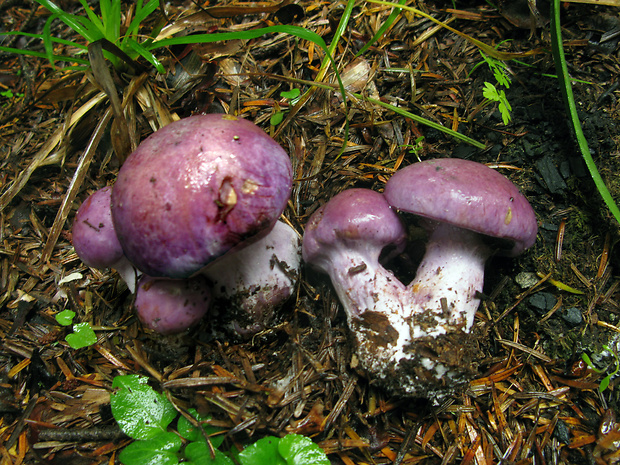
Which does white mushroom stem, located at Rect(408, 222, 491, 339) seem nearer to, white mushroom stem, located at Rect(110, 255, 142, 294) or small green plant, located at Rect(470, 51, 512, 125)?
small green plant, located at Rect(470, 51, 512, 125)

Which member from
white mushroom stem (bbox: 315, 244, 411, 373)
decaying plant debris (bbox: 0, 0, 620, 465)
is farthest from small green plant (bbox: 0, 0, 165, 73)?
white mushroom stem (bbox: 315, 244, 411, 373)

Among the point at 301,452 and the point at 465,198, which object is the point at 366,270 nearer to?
the point at 465,198

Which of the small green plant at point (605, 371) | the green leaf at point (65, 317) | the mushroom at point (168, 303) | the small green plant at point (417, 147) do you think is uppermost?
the small green plant at point (417, 147)

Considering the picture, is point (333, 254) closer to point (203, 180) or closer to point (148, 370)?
point (203, 180)

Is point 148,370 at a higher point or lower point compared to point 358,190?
lower

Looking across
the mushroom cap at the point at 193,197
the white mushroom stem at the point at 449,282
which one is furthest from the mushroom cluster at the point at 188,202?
the white mushroom stem at the point at 449,282

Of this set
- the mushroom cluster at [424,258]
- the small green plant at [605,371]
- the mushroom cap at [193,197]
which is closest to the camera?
the mushroom cap at [193,197]

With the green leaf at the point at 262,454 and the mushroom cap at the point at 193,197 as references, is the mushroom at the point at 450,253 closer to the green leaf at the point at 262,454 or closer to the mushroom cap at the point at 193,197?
the green leaf at the point at 262,454

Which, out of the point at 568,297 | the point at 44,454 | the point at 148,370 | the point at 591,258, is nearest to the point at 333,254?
the point at 148,370
